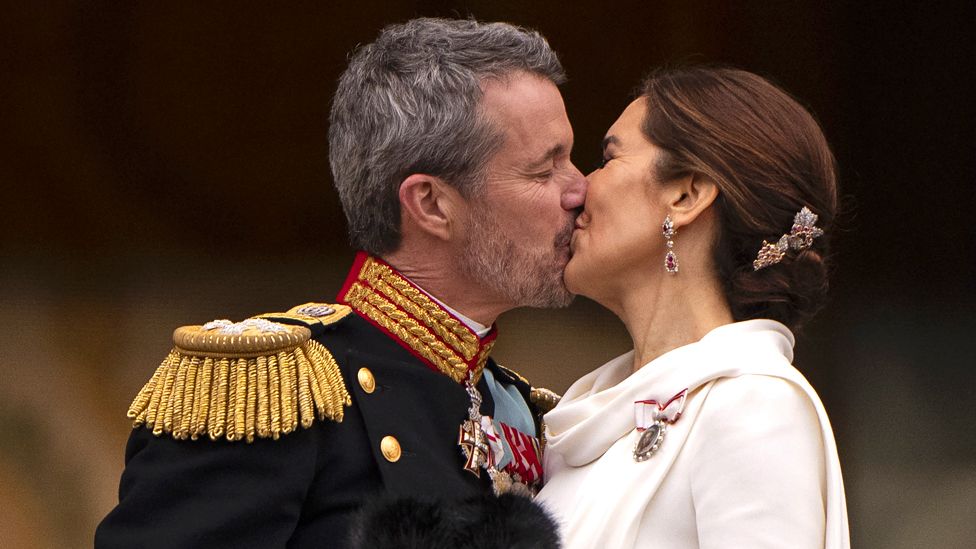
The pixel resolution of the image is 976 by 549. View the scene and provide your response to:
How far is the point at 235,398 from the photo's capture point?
5.55 ft

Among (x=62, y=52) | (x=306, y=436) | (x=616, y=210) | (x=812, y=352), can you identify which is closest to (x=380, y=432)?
(x=306, y=436)

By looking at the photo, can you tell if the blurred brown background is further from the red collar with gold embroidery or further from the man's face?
the red collar with gold embroidery

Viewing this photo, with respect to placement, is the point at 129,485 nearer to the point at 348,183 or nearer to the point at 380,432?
the point at 380,432

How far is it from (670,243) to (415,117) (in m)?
0.39

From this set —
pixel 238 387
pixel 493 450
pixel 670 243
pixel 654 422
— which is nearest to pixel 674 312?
pixel 670 243

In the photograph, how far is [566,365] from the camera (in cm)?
344

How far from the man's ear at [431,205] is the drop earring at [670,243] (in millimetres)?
299

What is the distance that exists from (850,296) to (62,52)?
178 centimetres

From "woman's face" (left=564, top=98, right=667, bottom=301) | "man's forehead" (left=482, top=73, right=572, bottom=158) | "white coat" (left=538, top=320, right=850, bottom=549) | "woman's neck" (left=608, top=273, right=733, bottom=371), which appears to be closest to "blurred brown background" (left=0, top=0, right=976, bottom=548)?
"man's forehead" (left=482, top=73, right=572, bottom=158)

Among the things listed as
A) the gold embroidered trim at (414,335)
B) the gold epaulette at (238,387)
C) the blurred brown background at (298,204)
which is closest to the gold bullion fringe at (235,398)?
the gold epaulette at (238,387)

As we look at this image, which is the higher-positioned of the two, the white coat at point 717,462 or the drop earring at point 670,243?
the drop earring at point 670,243

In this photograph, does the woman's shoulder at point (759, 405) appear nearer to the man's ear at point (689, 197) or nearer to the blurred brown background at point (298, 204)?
the man's ear at point (689, 197)

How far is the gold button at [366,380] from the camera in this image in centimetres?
184

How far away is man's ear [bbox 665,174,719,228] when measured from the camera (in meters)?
1.87
